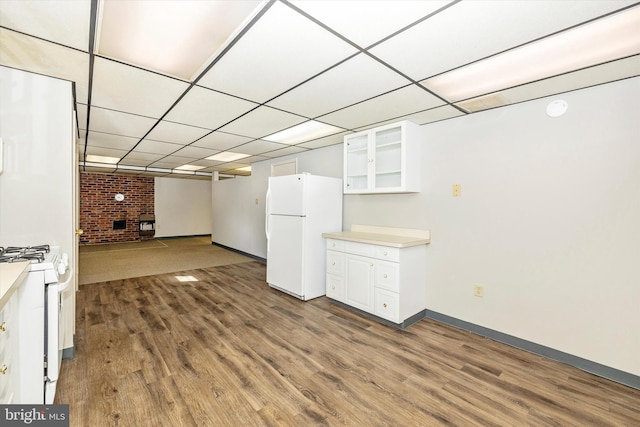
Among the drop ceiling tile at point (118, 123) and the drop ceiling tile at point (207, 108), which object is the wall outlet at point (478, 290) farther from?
the drop ceiling tile at point (118, 123)

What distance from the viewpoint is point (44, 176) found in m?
2.24

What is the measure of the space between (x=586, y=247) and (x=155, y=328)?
4043mm

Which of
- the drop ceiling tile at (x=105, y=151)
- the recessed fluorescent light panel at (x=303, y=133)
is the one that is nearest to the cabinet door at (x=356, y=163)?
the recessed fluorescent light panel at (x=303, y=133)

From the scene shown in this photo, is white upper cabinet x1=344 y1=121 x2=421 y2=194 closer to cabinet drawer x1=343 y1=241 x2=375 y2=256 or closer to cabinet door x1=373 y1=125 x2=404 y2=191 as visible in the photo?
cabinet door x1=373 y1=125 x2=404 y2=191

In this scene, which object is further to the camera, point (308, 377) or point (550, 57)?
point (308, 377)

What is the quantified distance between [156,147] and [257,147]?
1.75m

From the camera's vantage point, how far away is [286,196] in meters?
4.10

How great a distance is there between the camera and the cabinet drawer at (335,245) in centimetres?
366

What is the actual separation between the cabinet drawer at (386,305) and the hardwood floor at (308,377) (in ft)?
0.49

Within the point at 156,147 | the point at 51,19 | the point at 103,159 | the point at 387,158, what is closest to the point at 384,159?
the point at 387,158

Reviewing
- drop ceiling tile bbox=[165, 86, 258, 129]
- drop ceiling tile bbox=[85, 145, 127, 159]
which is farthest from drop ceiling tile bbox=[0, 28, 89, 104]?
drop ceiling tile bbox=[85, 145, 127, 159]

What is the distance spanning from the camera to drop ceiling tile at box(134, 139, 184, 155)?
450cm

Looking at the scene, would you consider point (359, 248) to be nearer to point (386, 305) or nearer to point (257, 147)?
point (386, 305)

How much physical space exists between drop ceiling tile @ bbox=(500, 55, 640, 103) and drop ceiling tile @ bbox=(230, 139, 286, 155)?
10.1 feet
